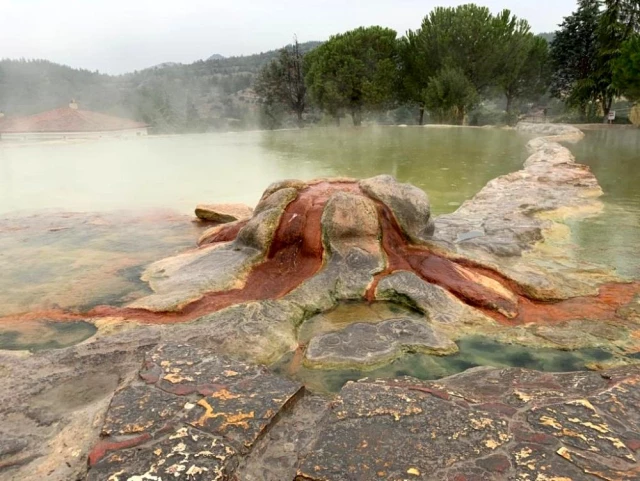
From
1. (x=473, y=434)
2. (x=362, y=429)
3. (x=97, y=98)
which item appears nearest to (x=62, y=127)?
(x=97, y=98)

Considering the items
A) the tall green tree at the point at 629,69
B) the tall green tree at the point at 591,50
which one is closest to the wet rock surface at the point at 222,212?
the tall green tree at the point at 629,69

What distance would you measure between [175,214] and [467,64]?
85.2ft

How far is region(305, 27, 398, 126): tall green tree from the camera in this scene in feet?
98.4

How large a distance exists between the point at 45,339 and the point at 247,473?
2129 millimetres

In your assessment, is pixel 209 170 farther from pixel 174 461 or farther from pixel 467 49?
pixel 467 49

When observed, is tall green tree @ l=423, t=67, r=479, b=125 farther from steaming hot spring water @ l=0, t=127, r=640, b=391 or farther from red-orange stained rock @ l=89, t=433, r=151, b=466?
red-orange stained rock @ l=89, t=433, r=151, b=466

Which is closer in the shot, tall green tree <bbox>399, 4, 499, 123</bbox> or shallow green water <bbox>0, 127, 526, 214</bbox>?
shallow green water <bbox>0, 127, 526, 214</bbox>

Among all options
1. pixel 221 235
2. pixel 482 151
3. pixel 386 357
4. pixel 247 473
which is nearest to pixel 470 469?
pixel 247 473

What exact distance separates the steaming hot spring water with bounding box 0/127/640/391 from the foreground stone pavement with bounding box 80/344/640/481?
0.52 m

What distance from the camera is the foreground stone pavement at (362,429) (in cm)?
172

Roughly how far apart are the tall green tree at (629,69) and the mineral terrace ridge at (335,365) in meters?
19.6

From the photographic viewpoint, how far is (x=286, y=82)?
36.9m

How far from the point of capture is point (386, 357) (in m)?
2.92

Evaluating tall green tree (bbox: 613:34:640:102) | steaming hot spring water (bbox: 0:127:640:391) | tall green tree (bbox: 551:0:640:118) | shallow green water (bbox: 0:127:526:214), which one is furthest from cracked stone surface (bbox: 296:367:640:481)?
tall green tree (bbox: 551:0:640:118)
